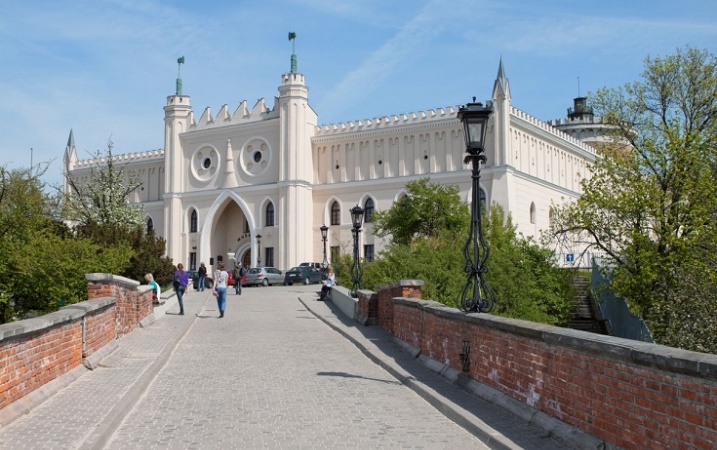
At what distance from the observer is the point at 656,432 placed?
6191 mm

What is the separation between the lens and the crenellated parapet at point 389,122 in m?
55.2

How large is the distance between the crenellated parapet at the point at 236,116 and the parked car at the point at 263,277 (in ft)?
48.2

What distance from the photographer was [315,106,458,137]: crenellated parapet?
181 ft

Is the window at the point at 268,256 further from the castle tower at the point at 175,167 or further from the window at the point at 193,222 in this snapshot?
the castle tower at the point at 175,167

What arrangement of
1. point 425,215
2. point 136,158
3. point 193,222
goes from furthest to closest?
point 136,158
point 193,222
point 425,215

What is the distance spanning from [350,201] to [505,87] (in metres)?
13.0

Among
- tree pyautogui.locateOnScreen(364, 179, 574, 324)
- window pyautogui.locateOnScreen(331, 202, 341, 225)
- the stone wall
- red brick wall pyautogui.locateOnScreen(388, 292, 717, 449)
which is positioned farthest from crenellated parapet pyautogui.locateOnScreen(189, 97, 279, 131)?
red brick wall pyautogui.locateOnScreen(388, 292, 717, 449)

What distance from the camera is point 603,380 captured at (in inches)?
280

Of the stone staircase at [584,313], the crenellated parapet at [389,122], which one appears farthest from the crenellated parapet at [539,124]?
the stone staircase at [584,313]

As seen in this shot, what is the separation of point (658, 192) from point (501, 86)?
2808 cm

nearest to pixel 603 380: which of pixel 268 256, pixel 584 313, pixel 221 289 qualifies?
pixel 221 289

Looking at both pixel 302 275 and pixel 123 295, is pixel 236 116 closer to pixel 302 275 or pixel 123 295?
pixel 302 275

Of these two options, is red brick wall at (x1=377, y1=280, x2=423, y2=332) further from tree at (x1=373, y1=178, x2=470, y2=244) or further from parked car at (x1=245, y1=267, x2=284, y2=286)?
parked car at (x1=245, y1=267, x2=284, y2=286)

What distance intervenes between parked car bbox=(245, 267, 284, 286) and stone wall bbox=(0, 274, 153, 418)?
30.6 m
